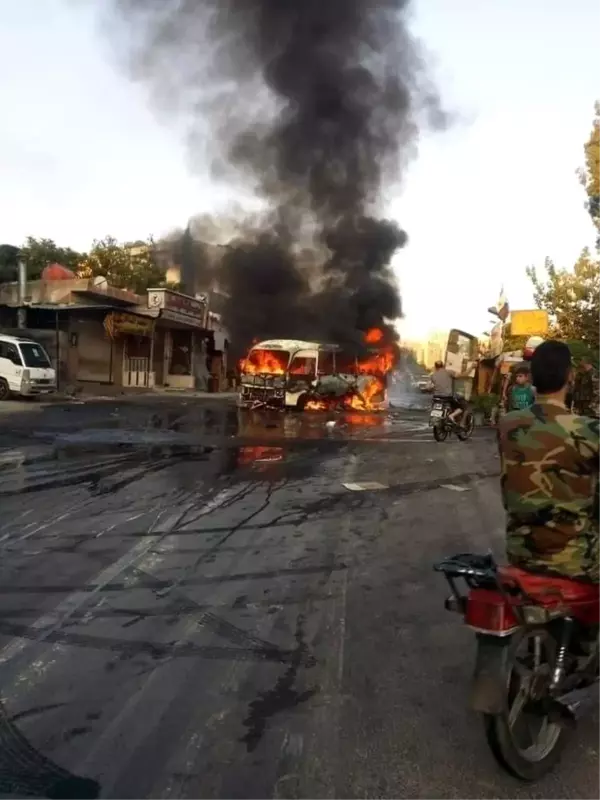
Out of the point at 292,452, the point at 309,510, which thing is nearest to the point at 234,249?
the point at 292,452

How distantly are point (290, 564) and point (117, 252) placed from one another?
40.8m

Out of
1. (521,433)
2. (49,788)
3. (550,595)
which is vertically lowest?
(49,788)

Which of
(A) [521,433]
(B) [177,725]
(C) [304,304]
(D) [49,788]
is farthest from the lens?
(C) [304,304]

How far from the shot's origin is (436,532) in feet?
21.8

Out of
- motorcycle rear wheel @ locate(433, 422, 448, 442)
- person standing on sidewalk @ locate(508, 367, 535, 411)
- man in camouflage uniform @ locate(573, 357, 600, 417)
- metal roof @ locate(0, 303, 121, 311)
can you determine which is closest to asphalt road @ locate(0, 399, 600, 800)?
person standing on sidewalk @ locate(508, 367, 535, 411)

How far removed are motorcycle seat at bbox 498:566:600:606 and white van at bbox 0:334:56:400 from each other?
22.2m

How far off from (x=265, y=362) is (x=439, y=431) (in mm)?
10144

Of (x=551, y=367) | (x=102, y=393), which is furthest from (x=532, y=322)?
(x=551, y=367)

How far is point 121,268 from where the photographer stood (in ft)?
141

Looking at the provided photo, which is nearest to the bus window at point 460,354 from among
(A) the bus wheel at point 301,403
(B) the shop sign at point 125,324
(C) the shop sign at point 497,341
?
(C) the shop sign at point 497,341

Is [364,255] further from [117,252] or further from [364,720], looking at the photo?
[364,720]

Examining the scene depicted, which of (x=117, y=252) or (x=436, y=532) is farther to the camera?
(x=117, y=252)

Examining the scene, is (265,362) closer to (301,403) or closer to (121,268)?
(301,403)

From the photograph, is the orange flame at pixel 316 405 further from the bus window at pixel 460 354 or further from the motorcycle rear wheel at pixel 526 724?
the motorcycle rear wheel at pixel 526 724
